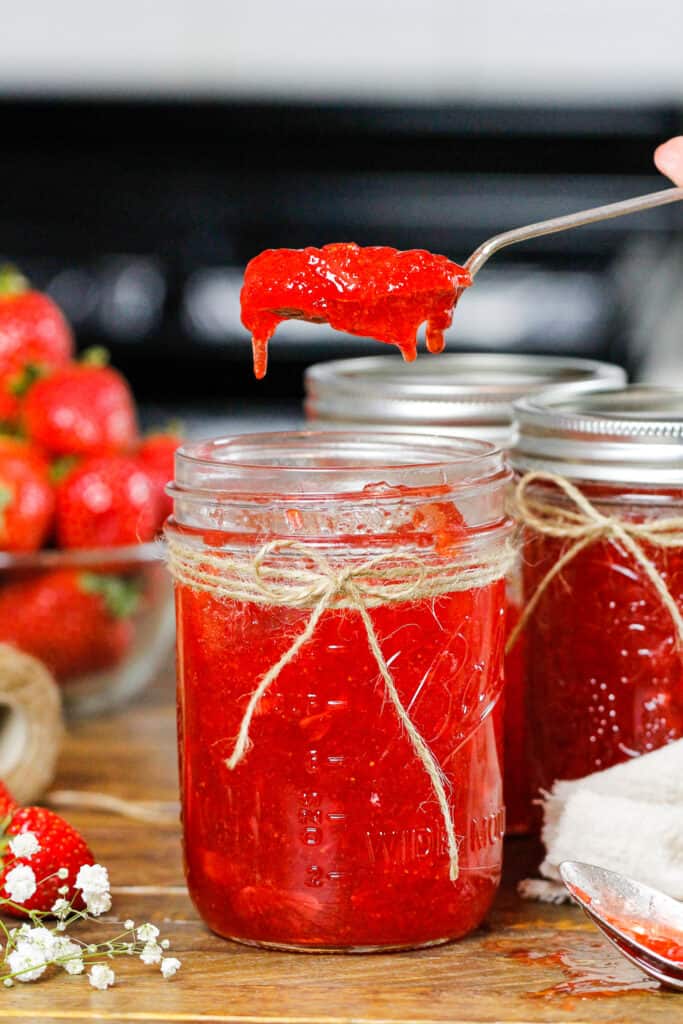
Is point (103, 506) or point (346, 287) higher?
point (346, 287)

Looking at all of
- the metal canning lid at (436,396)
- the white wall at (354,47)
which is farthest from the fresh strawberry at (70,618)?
the white wall at (354,47)

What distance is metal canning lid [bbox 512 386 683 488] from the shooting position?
0.83 metres

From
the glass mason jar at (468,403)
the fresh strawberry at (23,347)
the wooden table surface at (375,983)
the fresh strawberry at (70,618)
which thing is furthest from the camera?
the fresh strawberry at (23,347)

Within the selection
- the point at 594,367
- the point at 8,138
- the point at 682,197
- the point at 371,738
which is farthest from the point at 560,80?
the point at 371,738

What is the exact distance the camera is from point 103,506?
51.3 inches

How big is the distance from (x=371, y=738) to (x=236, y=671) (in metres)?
0.09

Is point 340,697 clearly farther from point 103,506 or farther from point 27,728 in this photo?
point 103,506

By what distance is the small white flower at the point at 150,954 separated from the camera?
2.48 ft

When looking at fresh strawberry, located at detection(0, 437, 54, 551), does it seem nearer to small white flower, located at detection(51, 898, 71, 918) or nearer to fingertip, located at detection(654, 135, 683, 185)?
small white flower, located at detection(51, 898, 71, 918)

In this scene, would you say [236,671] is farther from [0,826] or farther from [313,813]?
[0,826]

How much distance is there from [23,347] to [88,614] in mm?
317

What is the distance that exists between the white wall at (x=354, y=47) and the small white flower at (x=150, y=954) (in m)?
2.76

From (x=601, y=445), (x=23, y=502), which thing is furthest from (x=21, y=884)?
(x=23, y=502)

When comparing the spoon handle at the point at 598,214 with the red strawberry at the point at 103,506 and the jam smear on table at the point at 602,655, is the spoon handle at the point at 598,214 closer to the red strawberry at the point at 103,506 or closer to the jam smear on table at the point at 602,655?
the jam smear on table at the point at 602,655
